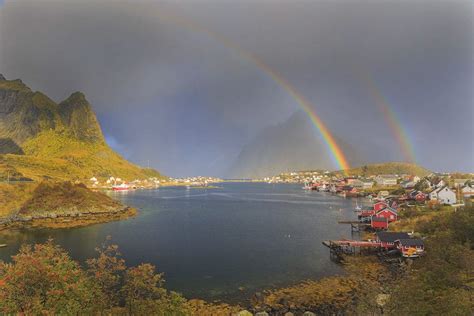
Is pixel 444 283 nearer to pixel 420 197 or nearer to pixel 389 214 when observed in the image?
pixel 389 214

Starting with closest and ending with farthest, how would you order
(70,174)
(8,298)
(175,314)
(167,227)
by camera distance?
(8,298), (175,314), (167,227), (70,174)

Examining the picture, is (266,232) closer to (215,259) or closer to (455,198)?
(215,259)

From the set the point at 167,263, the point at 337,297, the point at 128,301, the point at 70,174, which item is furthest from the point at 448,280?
the point at 70,174

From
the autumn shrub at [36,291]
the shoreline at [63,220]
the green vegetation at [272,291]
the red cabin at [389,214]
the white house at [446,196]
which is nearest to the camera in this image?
the autumn shrub at [36,291]

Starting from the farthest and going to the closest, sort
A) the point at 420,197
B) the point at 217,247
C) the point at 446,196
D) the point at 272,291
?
the point at 420,197 → the point at 446,196 → the point at 217,247 → the point at 272,291

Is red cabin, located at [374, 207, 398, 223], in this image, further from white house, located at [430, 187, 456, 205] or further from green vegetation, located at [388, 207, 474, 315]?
green vegetation, located at [388, 207, 474, 315]

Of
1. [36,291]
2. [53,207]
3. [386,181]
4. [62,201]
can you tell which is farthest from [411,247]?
[386,181]

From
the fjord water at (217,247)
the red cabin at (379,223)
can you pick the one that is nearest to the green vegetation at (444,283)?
the fjord water at (217,247)

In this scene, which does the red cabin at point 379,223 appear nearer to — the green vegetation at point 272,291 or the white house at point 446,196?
the green vegetation at point 272,291
